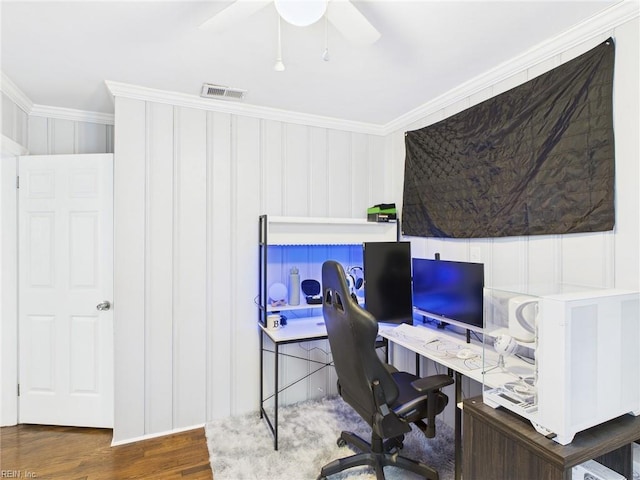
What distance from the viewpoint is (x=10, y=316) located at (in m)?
2.55

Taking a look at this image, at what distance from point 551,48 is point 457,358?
5.73 feet

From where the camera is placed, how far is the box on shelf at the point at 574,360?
1.19 metres

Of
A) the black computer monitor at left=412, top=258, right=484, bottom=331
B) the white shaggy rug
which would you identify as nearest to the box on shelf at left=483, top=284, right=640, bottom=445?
the black computer monitor at left=412, top=258, right=484, bottom=331

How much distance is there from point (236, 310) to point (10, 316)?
1637 millimetres

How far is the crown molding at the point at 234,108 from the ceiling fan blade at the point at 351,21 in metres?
1.48

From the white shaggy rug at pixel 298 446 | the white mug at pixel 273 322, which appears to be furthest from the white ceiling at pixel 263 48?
the white shaggy rug at pixel 298 446

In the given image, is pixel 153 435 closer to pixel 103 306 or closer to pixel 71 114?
pixel 103 306

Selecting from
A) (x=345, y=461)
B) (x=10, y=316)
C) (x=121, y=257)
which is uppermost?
(x=121, y=257)

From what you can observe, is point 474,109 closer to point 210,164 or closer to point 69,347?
point 210,164

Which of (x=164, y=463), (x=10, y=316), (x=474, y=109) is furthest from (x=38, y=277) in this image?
(x=474, y=109)

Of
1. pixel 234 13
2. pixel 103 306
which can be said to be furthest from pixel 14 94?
pixel 234 13

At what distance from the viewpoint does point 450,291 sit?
224 cm

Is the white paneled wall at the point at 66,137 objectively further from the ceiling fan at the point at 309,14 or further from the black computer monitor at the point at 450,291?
the black computer monitor at the point at 450,291

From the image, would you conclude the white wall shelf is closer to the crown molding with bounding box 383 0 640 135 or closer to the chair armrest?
the crown molding with bounding box 383 0 640 135
